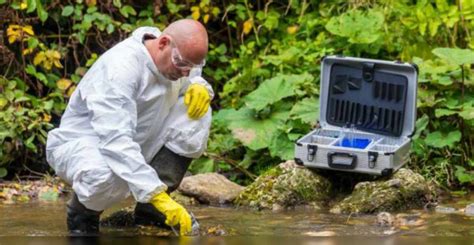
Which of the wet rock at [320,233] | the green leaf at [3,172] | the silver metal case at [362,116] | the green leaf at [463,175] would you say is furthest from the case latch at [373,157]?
the green leaf at [3,172]

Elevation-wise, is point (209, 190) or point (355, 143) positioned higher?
point (355, 143)

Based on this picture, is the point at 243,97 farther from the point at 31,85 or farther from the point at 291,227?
the point at 291,227

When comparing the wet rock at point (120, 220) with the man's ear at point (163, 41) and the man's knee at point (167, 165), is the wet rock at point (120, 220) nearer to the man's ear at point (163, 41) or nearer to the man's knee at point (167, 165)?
the man's knee at point (167, 165)

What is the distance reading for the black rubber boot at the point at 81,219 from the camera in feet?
17.6

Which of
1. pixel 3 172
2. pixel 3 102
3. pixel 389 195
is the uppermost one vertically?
pixel 3 102

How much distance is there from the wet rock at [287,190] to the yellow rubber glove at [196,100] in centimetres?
129

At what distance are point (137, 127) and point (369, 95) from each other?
Answer: 229cm

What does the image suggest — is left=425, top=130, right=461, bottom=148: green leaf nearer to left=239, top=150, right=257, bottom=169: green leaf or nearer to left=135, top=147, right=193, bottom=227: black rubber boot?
left=239, top=150, right=257, bottom=169: green leaf

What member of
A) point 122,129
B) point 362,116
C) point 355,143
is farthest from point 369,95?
point 122,129

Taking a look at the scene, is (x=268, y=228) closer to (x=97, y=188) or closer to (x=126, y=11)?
(x=97, y=188)

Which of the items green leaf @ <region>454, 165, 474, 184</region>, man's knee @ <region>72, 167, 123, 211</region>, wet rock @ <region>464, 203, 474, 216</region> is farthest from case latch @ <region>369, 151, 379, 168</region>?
man's knee @ <region>72, 167, 123, 211</region>

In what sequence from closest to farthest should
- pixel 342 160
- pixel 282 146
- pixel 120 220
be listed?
1. pixel 120 220
2. pixel 342 160
3. pixel 282 146

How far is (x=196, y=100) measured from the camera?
18.2 ft

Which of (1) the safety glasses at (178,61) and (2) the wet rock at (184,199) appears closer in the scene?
(1) the safety glasses at (178,61)
